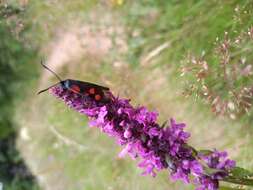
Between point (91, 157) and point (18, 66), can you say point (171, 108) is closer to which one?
point (91, 157)

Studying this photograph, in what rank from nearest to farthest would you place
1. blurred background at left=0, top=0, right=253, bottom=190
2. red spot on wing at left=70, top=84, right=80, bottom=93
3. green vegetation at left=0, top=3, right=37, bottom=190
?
1. red spot on wing at left=70, top=84, right=80, bottom=93
2. blurred background at left=0, top=0, right=253, bottom=190
3. green vegetation at left=0, top=3, right=37, bottom=190

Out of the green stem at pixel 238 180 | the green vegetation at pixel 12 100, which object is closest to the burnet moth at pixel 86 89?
the green stem at pixel 238 180

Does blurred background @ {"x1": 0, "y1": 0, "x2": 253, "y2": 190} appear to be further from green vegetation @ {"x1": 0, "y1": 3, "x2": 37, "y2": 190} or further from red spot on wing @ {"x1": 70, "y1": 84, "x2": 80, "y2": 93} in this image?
red spot on wing @ {"x1": 70, "y1": 84, "x2": 80, "y2": 93}

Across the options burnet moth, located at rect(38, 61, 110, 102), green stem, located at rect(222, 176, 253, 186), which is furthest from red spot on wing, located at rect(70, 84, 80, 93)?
green stem, located at rect(222, 176, 253, 186)

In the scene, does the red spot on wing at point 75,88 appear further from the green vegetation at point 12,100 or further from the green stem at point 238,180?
the green vegetation at point 12,100

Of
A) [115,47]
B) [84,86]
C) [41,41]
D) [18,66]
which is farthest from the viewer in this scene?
[18,66]

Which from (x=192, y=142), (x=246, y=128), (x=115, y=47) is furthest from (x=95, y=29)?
(x=246, y=128)
